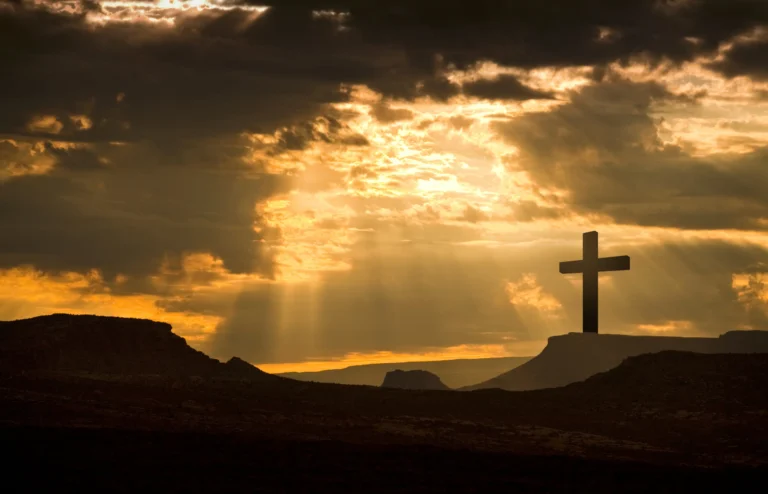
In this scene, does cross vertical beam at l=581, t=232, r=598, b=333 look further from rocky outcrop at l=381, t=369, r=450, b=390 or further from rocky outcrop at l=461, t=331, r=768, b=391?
rocky outcrop at l=381, t=369, r=450, b=390

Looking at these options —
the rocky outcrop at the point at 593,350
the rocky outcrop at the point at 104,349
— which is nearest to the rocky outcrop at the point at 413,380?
the rocky outcrop at the point at 593,350

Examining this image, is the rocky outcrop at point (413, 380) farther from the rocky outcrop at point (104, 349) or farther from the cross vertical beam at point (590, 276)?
the rocky outcrop at point (104, 349)

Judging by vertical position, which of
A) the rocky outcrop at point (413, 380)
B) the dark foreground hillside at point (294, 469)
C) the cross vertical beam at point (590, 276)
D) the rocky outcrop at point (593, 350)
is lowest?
the dark foreground hillside at point (294, 469)

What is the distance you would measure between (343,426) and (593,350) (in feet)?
75.1

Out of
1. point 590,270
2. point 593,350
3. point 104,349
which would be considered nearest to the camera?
point 104,349

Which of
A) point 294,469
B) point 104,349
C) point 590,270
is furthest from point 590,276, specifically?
point 294,469

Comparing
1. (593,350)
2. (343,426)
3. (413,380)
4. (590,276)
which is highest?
(590,276)

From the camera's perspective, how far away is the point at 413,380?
7019 cm

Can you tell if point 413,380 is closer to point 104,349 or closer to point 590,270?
point 590,270

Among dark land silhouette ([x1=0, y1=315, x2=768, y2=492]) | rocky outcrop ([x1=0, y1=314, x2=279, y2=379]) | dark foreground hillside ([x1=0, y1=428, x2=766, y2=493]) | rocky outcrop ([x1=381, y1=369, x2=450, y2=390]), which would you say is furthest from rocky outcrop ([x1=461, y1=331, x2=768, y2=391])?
dark foreground hillside ([x1=0, y1=428, x2=766, y2=493])

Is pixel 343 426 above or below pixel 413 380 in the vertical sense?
below

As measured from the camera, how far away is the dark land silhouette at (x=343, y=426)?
25.0 m

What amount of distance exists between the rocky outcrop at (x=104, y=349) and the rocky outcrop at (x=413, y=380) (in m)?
22.8

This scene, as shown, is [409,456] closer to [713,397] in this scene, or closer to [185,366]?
[713,397]
